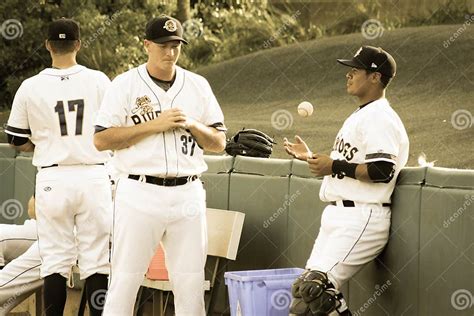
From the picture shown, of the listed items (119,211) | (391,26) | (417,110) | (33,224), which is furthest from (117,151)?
(391,26)

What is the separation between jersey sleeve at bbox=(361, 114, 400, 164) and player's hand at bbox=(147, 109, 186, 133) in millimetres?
1038

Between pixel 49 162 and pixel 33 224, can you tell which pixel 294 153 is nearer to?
pixel 49 162

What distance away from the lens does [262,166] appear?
26.7 ft

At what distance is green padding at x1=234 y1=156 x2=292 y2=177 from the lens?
25.9 feet

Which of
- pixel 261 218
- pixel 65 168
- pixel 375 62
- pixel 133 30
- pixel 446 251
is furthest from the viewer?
pixel 133 30

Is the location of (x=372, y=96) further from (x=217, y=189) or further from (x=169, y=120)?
(x=217, y=189)

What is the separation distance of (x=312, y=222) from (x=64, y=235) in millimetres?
1627

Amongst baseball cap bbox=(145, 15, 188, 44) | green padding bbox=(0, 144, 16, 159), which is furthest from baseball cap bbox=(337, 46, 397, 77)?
green padding bbox=(0, 144, 16, 159)

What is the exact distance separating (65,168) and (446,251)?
2578 mm

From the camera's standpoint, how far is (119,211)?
637 cm

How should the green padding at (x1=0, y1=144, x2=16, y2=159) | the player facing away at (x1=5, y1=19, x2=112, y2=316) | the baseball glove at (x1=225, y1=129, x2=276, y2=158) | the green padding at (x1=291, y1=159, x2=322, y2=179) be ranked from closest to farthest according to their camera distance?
1. the player facing away at (x1=5, y1=19, x2=112, y2=316)
2. the green padding at (x1=291, y1=159, x2=322, y2=179)
3. the baseball glove at (x1=225, y1=129, x2=276, y2=158)
4. the green padding at (x1=0, y1=144, x2=16, y2=159)

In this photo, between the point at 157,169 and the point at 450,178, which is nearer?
the point at 450,178

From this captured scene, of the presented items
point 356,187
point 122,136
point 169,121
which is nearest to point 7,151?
point 122,136

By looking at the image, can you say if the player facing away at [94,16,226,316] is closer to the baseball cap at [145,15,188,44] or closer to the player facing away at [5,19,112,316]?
the baseball cap at [145,15,188,44]
